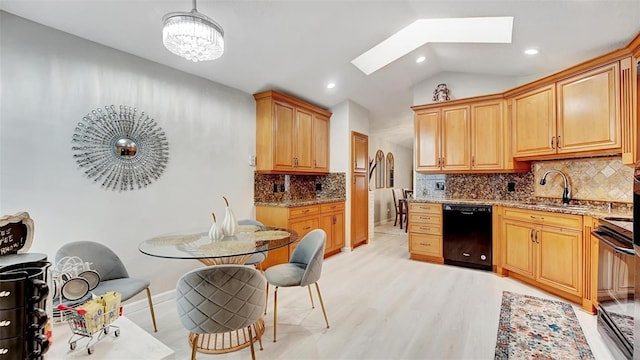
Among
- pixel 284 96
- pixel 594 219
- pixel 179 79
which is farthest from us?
pixel 284 96

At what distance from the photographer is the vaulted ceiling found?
2234 mm

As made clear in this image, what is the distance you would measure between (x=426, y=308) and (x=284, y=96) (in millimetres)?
3136

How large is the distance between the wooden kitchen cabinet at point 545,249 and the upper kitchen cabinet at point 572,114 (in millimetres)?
750

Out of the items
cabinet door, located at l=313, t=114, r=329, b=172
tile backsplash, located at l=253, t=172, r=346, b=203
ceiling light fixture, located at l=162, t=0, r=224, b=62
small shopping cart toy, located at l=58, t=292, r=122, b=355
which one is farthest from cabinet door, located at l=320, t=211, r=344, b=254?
small shopping cart toy, located at l=58, t=292, r=122, b=355

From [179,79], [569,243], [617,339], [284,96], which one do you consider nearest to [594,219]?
[569,243]

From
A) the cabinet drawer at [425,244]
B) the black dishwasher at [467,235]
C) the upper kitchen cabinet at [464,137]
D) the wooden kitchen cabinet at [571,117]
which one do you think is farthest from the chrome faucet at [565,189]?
the cabinet drawer at [425,244]

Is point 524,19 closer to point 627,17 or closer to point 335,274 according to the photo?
point 627,17

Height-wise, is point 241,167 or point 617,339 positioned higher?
point 241,167

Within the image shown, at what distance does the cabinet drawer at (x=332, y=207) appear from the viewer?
4441 mm

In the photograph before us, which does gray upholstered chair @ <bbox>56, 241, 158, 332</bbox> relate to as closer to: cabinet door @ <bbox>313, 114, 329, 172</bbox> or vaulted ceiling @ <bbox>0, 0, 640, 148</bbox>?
vaulted ceiling @ <bbox>0, 0, 640, 148</bbox>

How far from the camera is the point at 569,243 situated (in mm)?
2803

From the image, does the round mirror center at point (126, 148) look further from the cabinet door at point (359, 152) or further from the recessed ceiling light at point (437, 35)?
the cabinet door at point (359, 152)

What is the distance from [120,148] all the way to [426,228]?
3917 millimetres

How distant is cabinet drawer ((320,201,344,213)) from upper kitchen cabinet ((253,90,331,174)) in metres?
0.61
